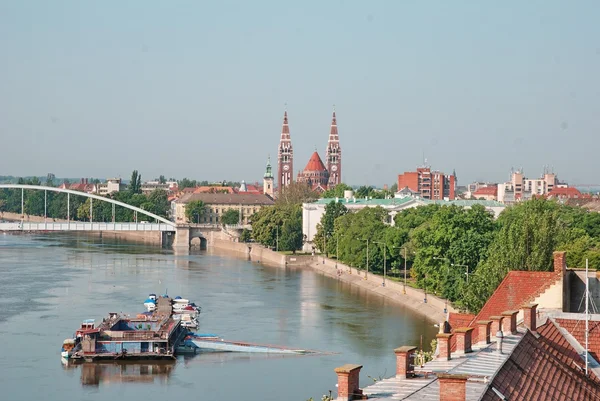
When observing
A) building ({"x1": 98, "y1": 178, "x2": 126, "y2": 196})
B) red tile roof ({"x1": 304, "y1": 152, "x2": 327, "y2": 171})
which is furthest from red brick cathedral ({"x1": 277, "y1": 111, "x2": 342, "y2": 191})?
building ({"x1": 98, "y1": 178, "x2": 126, "y2": 196})

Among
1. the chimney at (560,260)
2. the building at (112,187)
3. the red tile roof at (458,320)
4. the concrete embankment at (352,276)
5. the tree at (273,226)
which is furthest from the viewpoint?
the building at (112,187)

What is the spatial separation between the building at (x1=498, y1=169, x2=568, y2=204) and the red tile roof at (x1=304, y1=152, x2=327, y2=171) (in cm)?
2607

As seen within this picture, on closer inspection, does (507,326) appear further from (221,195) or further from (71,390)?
(221,195)

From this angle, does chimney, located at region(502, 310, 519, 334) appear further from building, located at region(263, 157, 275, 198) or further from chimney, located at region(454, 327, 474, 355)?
building, located at region(263, 157, 275, 198)

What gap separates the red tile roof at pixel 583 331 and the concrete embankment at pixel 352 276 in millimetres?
26361

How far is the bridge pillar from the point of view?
100438 mm

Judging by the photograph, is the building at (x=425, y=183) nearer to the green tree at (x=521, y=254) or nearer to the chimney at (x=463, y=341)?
the green tree at (x=521, y=254)

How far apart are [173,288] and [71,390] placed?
27166 mm

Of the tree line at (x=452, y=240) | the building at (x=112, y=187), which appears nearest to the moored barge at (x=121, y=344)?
the tree line at (x=452, y=240)

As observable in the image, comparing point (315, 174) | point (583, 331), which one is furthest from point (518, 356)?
point (315, 174)

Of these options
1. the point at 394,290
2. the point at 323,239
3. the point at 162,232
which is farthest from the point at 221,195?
the point at 394,290

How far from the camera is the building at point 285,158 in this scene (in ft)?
542

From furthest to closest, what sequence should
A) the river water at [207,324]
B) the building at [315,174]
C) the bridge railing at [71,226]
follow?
the building at [315,174] → the bridge railing at [71,226] → the river water at [207,324]

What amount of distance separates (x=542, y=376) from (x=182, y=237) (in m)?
88.9
